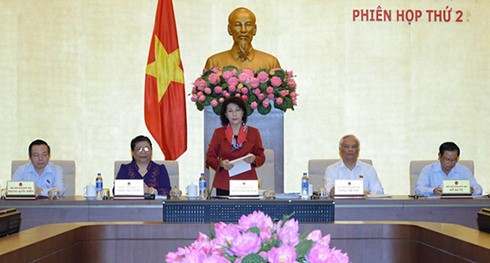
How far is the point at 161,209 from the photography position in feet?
15.5

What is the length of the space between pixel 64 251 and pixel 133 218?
181cm

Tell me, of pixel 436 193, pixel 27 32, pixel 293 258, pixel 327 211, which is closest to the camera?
pixel 293 258

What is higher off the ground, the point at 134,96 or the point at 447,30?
the point at 447,30

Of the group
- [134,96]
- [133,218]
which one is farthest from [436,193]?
[134,96]

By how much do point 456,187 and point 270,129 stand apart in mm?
→ 1715

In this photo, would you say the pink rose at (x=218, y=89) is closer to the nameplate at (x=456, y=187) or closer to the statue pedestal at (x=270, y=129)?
the statue pedestal at (x=270, y=129)

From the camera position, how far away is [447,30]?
793 cm

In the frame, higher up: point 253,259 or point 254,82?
point 254,82

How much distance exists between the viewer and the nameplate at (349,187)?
16.1 ft

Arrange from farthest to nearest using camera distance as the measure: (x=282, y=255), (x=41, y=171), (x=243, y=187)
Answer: (x=41, y=171), (x=243, y=187), (x=282, y=255)

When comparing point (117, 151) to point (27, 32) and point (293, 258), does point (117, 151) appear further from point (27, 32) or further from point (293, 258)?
point (293, 258)

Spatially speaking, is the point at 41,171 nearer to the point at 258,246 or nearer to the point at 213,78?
the point at 213,78

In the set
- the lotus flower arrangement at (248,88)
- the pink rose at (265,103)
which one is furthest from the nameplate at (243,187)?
the pink rose at (265,103)

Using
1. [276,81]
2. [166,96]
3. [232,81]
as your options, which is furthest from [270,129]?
[166,96]
